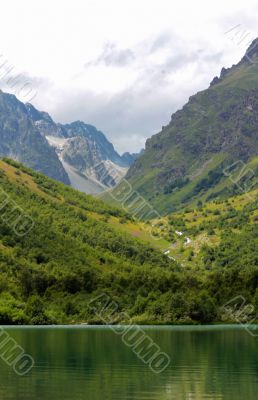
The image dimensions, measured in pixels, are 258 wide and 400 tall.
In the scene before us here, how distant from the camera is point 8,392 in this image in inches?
2625

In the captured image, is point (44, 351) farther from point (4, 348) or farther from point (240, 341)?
point (240, 341)

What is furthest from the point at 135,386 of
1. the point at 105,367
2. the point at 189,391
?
the point at 105,367

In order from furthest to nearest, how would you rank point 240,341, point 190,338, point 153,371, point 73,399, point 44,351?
point 190,338
point 240,341
point 44,351
point 153,371
point 73,399

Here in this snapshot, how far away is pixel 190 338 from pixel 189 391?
7915 cm

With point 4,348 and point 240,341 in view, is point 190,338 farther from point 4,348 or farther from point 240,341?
point 4,348

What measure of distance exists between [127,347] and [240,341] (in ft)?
82.2

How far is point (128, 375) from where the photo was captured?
267 feet

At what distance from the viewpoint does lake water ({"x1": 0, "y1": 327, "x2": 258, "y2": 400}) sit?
6656 cm

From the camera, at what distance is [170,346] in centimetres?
12188

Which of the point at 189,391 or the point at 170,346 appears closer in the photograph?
the point at 189,391

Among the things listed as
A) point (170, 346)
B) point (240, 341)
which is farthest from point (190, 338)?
point (170, 346)

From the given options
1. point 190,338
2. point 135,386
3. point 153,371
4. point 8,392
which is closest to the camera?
point 8,392

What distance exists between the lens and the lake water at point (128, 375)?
66.6 m

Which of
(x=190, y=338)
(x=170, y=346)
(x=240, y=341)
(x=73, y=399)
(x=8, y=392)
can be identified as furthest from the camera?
(x=190, y=338)
